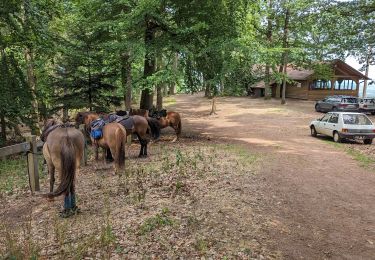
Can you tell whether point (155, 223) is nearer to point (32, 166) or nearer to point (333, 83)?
point (32, 166)

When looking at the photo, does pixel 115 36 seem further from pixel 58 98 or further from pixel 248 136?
pixel 248 136

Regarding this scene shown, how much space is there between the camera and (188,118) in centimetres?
3275

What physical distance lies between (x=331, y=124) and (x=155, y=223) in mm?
16055

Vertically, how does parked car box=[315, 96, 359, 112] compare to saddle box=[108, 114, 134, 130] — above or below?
below

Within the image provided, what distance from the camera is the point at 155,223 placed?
6402mm

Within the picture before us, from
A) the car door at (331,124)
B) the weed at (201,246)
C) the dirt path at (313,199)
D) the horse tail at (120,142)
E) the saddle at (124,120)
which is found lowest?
the dirt path at (313,199)

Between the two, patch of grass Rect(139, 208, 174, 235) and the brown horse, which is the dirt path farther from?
the brown horse

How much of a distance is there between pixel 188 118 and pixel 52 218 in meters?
26.2

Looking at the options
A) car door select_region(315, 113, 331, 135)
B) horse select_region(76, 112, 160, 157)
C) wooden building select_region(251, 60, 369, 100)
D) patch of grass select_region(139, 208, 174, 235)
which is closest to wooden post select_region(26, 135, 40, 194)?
horse select_region(76, 112, 160, 157)

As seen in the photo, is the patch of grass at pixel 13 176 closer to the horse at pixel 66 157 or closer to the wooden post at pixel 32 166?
the wooden post at pixel 32 166

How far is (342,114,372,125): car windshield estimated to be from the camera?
61.1 feet

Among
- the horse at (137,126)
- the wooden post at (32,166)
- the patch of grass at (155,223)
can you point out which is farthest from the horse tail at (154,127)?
the patch of grass at (155,223)

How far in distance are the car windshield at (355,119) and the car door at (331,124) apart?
52cm

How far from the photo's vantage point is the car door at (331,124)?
19.3 meters
